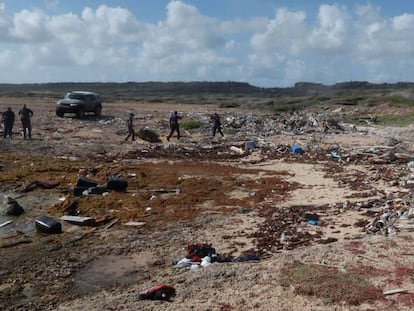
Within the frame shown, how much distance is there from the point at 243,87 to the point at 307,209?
106 metres

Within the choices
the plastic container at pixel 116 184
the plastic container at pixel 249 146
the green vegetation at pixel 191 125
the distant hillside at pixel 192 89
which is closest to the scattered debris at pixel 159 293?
the plastic container at pixel 116 184

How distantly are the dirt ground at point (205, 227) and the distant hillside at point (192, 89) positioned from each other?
5159 cm

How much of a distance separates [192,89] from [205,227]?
9972 centimetres

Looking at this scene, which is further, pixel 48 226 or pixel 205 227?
pixel 205 227

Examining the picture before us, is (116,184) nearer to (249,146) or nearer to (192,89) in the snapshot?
(249,146)

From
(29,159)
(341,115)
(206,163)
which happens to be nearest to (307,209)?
(206,163)

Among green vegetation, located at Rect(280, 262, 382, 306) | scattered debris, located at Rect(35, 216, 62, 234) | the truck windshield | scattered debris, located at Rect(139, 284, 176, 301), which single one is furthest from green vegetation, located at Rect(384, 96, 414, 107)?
scattered debris, located at Rect(139, 284, 176, 301)

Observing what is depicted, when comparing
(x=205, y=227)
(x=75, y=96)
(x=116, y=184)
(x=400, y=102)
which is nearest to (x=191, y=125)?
(x=75, y=96)

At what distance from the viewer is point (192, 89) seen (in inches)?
4291

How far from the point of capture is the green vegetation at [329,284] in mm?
→ 6500

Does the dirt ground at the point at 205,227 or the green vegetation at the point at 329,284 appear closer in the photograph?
the green vegetation at the point at 329,284

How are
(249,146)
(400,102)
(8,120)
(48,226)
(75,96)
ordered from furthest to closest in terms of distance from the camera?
(400,102), (75,96), (8,120), (249,146), (48,226)

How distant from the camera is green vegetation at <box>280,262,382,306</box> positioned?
6500mm

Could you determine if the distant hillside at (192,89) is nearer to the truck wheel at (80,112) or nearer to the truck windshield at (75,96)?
the truck windshield at (75,96)
